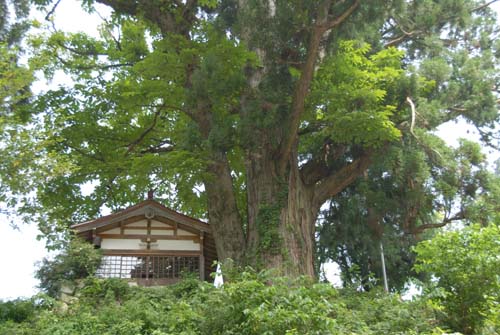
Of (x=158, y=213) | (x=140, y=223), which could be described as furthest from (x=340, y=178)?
(x=140, y=223)

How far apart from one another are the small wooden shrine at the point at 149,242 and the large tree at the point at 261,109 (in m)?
0.75

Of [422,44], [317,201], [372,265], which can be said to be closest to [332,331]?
[317,201]

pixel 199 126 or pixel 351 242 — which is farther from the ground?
pixel 199 126

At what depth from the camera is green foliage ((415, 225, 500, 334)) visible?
18.7 feet

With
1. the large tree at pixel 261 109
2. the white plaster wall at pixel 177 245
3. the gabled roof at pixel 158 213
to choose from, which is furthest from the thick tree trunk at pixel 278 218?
the white plaster wall at pixel 177 245

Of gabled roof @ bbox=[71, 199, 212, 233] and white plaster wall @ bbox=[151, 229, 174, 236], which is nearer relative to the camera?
gabled roof @ bbox=[71, 199, 212, 233]

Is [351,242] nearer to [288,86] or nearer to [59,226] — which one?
[288,86]

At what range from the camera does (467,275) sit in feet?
19.0

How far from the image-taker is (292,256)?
7961 millimetres

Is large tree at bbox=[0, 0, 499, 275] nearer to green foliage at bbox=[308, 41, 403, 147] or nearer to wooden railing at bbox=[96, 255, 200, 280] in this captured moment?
green foliage at bbox=[308, 41, 403, 147]

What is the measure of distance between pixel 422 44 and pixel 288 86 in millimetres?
4968

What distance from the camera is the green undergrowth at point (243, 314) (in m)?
4.87

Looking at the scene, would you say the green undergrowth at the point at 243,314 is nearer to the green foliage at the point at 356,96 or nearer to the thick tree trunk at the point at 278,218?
the thick tree trunk at the point at 278,218

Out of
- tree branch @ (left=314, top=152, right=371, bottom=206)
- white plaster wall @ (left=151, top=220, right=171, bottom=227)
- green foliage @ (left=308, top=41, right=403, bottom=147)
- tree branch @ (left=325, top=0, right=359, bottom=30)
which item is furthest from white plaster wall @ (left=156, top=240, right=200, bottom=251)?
tree branch @ (left=325, top=0, right=359, bottom=30)
